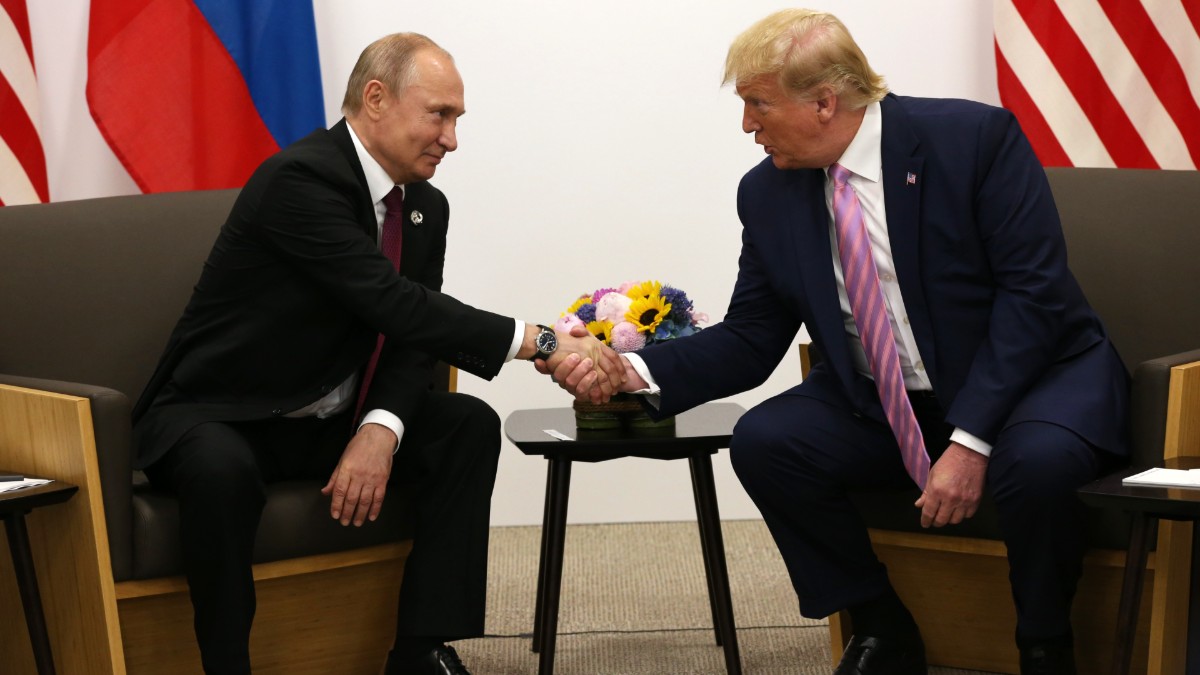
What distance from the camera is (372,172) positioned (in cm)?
278

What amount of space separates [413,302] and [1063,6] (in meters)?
2.27

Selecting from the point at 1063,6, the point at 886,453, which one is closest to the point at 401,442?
the point at 886,453

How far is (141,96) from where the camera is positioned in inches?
149

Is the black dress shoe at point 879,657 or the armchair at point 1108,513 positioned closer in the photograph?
the armchair at point 1108,513

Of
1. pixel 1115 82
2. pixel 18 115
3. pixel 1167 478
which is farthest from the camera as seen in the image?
pixel 1115 82

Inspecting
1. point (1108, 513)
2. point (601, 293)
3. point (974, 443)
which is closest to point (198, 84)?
point (601, 293)

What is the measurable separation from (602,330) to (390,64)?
700 millimetres

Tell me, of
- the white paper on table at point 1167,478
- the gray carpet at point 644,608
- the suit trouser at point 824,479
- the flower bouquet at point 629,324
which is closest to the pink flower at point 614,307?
the flower bouquet at point 629,324

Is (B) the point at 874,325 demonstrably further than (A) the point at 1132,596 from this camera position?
Yes

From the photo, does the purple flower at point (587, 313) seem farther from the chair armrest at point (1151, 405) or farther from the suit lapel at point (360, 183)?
the chair armrest at point (1151, 405)

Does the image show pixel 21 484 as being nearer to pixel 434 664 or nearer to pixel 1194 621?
pixel 434 664

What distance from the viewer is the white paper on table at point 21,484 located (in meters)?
2.28

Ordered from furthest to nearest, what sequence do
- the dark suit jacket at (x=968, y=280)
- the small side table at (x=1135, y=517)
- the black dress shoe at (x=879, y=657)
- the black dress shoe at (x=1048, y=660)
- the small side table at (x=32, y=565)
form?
the black dress shoe at (x=879, y=657) < the dark suit jacket at (x=968, y=280) < the black dress shoe at (x=1048, y=660) < the small side table at (x=32, y=565) < the small side table at (x=1135, y=517)

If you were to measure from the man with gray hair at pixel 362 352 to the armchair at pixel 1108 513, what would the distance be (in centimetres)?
75
